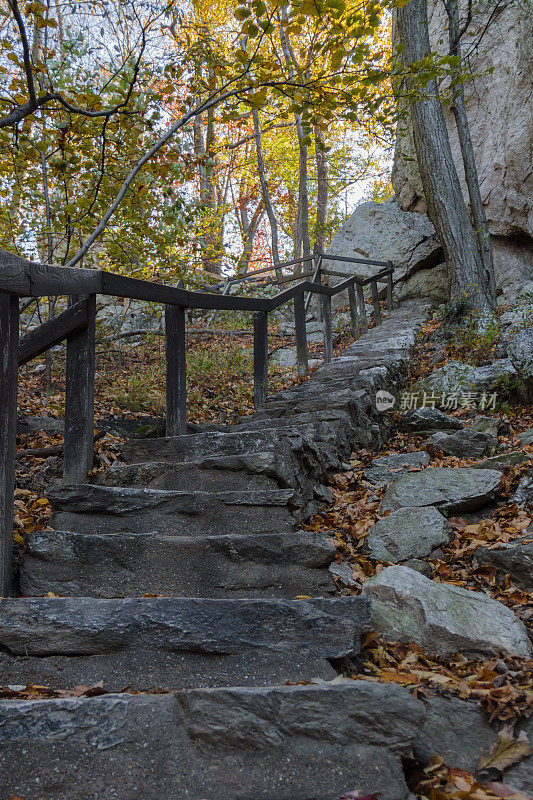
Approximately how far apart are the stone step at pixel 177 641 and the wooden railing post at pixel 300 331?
4268 millimetres

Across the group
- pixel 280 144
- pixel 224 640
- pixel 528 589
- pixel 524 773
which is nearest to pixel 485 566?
pixel 528 589

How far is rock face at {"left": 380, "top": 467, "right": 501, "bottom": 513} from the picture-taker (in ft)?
11.9

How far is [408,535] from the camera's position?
327 cm

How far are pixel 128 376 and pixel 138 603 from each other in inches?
225

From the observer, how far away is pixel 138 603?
2258 millimetres

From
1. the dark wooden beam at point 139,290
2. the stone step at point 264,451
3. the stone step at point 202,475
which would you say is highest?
the dark wooden beam at point 139,290

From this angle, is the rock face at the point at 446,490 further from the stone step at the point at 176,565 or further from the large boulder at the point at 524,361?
the large boulder at the point at 524,361

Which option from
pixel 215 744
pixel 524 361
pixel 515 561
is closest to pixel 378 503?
pixel 515 561

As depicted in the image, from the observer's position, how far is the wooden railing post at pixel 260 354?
17.8 feet

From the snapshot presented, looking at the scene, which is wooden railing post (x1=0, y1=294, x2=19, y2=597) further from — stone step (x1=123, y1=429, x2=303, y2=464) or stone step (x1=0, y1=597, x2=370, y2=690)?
stone step (x1=123, y1=429, x2=303, y2=464)

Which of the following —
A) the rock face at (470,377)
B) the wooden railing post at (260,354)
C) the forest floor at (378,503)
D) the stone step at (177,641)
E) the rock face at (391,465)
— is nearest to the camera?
the forest floor at (378,503)

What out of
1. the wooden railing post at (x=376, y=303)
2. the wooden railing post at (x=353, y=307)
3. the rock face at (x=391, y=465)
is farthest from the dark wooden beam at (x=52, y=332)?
the wooden railing post at (x=376, y=303)

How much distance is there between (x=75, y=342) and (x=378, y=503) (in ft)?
7.40
